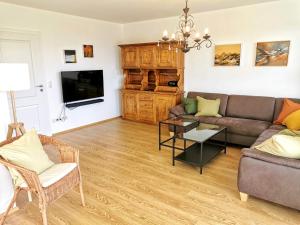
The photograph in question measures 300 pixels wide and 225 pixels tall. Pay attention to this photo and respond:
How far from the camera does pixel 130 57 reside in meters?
5.76

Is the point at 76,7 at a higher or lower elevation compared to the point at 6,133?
higher

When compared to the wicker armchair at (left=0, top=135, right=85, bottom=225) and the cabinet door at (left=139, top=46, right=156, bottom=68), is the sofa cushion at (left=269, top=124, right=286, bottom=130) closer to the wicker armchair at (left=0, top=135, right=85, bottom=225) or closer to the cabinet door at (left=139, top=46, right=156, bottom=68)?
the cabinet door at (left=139, top=46, right=156, bottom=68)

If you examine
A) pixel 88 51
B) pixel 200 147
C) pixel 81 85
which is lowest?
pixel 200 147

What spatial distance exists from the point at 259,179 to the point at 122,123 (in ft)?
13.0

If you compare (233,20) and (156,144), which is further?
(233,20)

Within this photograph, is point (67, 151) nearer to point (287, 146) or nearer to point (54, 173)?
point (54, 173)

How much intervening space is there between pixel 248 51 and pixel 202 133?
7.02ft

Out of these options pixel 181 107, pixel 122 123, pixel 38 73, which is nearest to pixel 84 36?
pixel 38 73

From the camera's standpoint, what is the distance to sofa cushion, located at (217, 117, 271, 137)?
12.3ft

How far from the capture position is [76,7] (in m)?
4.27

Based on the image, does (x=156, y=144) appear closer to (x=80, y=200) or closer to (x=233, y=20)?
(x=80, y=200)

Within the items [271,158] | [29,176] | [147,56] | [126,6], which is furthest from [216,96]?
[29,176]

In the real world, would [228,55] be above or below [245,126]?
above

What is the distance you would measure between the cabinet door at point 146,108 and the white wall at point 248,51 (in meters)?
0.93
